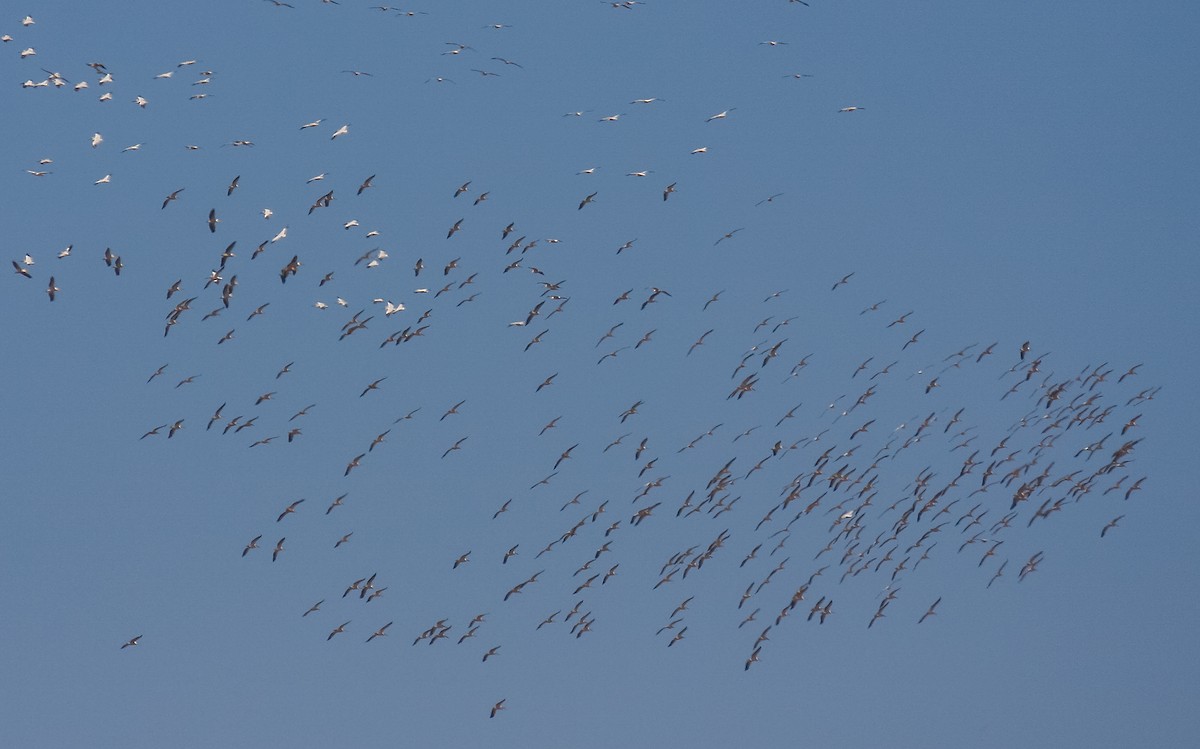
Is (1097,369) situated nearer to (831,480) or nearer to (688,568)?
(831,480)

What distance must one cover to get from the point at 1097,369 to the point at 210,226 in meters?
54.6

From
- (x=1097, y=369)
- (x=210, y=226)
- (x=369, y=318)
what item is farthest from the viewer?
(x=1097, y=369)

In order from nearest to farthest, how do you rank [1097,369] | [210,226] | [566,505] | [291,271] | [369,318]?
[210,226]
[291,271]
[369,318]
[566,505]
[1097,369]

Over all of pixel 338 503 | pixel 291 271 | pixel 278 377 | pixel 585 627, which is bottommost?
pixel 585 627

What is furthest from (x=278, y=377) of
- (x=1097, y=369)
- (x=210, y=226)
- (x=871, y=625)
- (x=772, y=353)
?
(x=1097, y=369)

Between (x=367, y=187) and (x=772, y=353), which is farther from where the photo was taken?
(x=772, y=353)

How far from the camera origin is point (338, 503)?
120 m

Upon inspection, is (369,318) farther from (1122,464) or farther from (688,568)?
(1122,464)

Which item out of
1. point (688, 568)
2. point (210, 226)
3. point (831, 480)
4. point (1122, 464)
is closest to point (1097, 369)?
point (1122, 464)

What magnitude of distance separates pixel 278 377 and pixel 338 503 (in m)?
8.33

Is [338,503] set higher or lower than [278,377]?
lower

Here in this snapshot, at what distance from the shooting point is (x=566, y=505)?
122 meters

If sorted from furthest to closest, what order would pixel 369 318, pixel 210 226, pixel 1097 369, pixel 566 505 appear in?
pixel 1097 369
pixel 566 505
pixel 369 318
pixel 210 226

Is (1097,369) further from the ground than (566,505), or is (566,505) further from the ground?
(1097,369)
